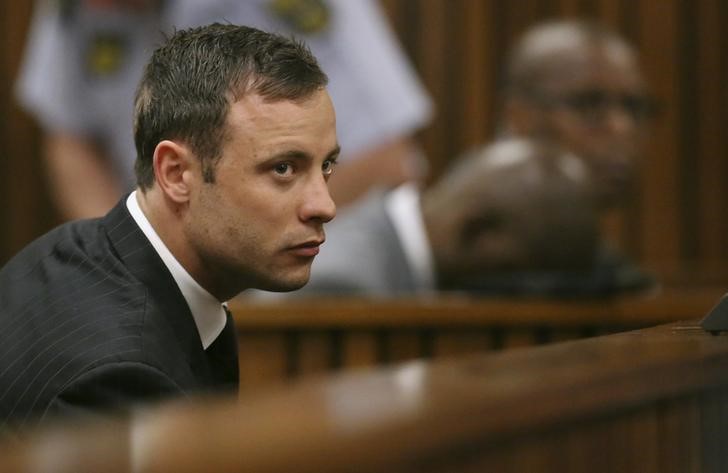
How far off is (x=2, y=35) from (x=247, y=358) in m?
1.80

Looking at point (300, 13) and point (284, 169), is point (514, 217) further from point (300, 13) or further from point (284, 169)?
point (284, 169)

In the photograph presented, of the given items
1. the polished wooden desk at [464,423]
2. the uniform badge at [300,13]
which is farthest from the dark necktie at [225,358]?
the uniform badge at [300,13]

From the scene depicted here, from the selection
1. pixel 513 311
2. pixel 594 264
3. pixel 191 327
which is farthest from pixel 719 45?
pixel 191 327

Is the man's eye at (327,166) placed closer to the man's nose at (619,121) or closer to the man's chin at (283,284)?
the man's chin at (283,284)

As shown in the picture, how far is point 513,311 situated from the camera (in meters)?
2.65

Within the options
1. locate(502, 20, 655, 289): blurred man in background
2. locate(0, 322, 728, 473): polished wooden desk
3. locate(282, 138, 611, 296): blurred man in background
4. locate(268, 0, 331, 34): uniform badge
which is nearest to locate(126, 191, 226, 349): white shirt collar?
locate(0, 322, 728, 473): polished wooden desk

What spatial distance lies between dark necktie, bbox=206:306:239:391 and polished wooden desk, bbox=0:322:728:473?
0.45 metres

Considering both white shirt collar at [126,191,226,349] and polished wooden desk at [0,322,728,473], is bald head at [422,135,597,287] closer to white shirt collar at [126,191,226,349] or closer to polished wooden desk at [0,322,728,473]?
white shirt collar at [126,191,226,349]

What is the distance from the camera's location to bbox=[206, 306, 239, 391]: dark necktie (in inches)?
54.6

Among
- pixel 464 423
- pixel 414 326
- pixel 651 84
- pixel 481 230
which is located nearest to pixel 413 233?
pixel 481 230

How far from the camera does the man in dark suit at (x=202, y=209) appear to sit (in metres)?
1.30

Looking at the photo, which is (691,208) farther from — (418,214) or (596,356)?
(596,356)

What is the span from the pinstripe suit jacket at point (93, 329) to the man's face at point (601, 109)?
2.07m

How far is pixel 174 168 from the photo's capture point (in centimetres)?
133
